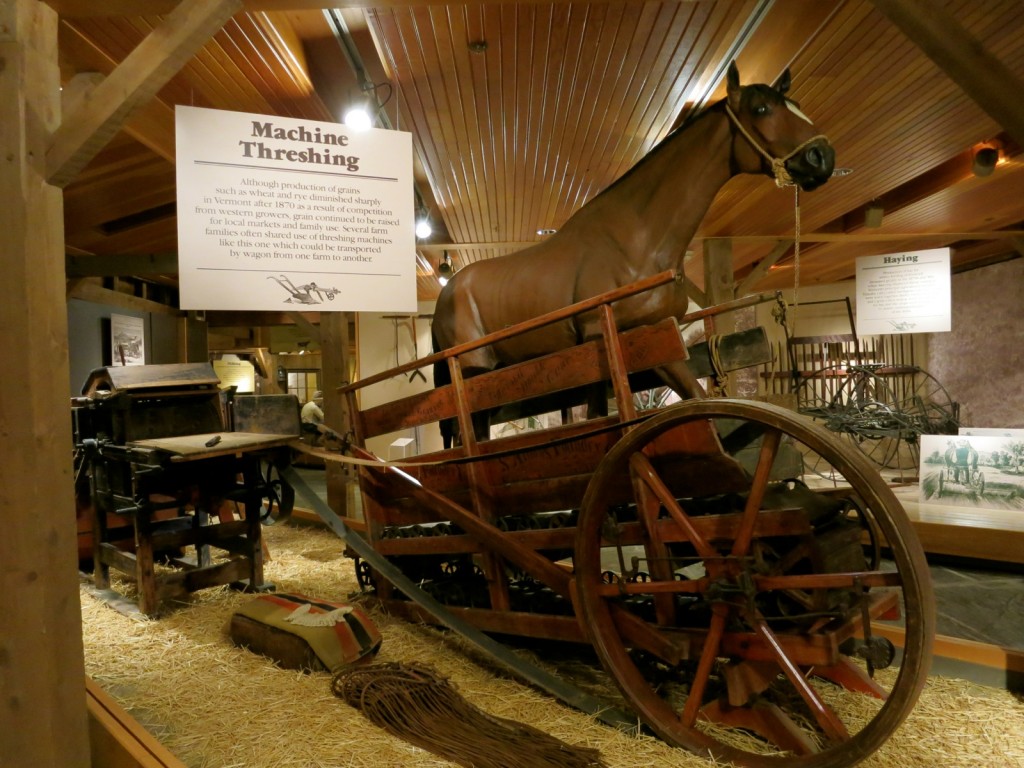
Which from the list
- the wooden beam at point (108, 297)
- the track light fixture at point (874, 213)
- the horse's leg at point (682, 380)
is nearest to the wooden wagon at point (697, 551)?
the horse's leg at point (682, 380)

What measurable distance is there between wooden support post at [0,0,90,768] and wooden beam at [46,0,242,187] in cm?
6

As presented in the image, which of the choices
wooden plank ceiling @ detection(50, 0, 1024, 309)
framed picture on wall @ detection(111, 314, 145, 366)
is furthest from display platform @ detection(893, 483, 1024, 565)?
framed picture on wall @ detection(111, 314, 145, 366)

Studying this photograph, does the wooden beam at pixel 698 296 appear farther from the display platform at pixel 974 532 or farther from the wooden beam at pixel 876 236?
the display platform at pixel 974 532

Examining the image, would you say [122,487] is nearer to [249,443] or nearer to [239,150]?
[249,443]

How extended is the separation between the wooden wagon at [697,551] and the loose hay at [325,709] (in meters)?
0.20

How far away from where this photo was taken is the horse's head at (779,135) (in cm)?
259

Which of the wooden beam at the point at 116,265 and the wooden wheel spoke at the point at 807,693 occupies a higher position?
the wooden beam at the point at 116,265

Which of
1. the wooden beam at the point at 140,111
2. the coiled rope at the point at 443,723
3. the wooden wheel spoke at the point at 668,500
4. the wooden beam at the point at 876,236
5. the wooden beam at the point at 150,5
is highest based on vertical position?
the wooden beam at the point at 140,111

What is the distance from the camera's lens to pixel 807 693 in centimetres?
197

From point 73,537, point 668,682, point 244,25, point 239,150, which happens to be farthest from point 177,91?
point 668,682

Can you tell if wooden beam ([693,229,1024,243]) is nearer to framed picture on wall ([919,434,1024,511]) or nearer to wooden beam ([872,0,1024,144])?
framed picture on wall ([919,434,1024,511])

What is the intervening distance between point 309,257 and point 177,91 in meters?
1.61

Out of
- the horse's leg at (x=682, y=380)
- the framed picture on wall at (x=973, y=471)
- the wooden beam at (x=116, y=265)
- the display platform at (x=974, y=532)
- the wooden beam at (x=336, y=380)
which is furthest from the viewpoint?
the wooden beam at (x=116, y=265)

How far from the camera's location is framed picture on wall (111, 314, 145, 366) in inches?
291
